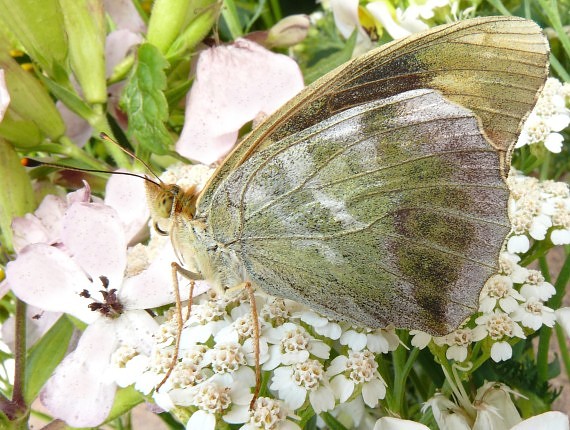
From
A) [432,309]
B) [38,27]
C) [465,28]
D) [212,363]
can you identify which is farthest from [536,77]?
[38,27]

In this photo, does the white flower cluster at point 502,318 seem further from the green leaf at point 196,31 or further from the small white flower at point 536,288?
the green leaf at point 196,31

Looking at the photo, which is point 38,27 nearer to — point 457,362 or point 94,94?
point 94,94

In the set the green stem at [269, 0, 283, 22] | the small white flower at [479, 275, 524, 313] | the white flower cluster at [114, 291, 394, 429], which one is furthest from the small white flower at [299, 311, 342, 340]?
the green stem at [269, 0, 283, 22]

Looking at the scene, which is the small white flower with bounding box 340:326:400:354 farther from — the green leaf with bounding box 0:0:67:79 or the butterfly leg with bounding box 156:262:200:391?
the green leaf with bounding box 0:0:67:79

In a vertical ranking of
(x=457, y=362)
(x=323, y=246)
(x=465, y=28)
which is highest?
(x=465, y=28)

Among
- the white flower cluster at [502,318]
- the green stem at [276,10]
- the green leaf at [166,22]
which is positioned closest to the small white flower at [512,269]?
the white flower cluster at [502,318]

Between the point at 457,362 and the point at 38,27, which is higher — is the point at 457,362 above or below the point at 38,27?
below
